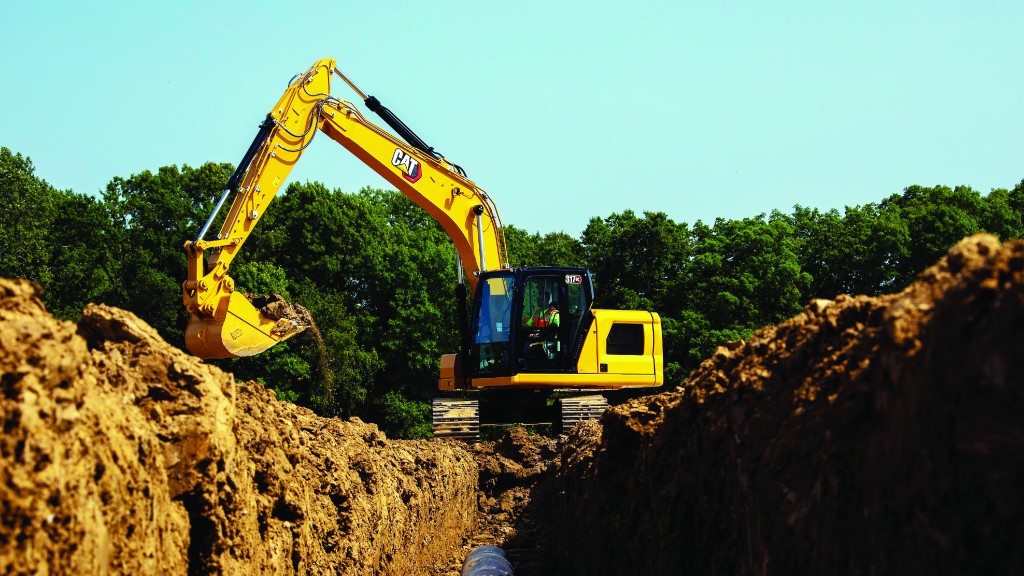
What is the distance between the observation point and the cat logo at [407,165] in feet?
67.9

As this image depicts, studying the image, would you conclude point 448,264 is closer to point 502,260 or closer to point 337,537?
point 502,260

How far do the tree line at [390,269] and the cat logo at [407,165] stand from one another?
23.0m

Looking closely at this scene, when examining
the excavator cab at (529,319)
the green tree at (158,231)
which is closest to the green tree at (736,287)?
the green tree at (158,231)

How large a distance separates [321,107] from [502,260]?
4704 millimetres

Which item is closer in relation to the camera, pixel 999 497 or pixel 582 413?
pixel 999 497

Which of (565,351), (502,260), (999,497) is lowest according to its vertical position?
(999,497)

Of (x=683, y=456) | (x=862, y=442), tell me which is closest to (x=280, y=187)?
(x=683, y=456)

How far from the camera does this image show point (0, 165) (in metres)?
39.9

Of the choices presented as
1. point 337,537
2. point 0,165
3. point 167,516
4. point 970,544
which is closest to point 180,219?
point 0,165

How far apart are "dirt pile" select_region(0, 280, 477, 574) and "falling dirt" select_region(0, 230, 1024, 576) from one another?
0.01 m

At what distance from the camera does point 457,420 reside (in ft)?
73.3

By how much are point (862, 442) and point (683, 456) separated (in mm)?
3061

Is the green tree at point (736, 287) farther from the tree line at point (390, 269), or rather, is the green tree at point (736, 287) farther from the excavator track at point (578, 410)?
the excavator track at point (578, 410)

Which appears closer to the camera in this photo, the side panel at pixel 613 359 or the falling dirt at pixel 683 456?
the falling dirt at pixel 683 456
